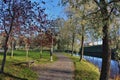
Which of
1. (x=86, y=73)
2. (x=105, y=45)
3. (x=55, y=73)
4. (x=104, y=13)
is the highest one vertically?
(x=104, y=13)

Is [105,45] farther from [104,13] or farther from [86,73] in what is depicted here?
[86,73]

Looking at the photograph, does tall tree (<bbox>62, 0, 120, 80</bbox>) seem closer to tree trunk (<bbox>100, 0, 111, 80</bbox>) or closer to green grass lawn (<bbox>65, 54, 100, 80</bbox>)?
tree trunk (<bbox>100, 0, 111, 80</bbox>)

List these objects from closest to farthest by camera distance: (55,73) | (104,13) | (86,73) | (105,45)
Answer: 1. (104,13)
2. (105,45)
3. (55,73)
4. (86,73)

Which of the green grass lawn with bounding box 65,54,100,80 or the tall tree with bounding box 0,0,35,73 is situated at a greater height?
the tall tree with bounding box 0,0,35,73

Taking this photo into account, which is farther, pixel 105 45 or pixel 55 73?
pixel 55 73

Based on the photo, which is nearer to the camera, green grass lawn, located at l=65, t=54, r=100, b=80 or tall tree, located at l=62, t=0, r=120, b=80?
tall tree, located at l=62, t=0, r=120, b=80

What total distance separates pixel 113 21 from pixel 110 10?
2.26 feet

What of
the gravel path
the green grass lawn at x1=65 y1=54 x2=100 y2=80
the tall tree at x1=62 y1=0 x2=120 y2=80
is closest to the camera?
the tall tree at x1=62 y1=0 x2=120 y2=80

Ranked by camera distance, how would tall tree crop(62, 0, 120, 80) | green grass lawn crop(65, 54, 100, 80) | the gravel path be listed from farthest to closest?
green grass lawn crop(65, 54, 100, 80)
the gravel path
tall tree crop(62, 0, 120, 80)

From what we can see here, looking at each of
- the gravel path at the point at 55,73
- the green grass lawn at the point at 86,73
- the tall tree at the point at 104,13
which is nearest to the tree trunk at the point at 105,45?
the tall tree at the point at 104,13

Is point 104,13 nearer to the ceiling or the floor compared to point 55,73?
nearer to the ceiling

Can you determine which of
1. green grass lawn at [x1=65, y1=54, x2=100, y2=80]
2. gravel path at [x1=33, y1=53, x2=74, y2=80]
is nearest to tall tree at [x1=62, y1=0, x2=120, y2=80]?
gravel path at [x1=33, y1=53, x2=74, y2=80]

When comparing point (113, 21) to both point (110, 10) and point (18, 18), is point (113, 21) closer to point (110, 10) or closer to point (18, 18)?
point (110, 10)

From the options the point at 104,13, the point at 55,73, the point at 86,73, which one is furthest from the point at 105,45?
the point at 86,73
